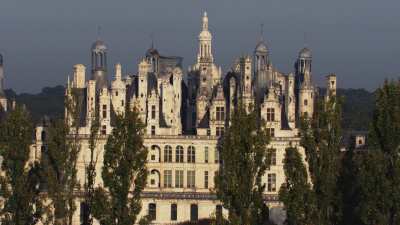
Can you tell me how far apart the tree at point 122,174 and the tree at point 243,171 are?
18.9ft

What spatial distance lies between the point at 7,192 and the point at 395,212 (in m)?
22.5

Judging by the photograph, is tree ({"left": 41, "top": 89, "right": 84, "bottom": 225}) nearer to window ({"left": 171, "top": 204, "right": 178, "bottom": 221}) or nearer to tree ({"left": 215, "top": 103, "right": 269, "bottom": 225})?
tree ({"left": 215, "top": 103, "right": 269, "bottom": 225})

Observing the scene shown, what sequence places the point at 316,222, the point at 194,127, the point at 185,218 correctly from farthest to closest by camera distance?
the point at 194,127, the point at 185,218, the point at 316,222

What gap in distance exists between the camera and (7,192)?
257ft

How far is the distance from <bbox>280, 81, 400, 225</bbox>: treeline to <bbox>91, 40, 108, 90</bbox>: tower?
32.6 metres

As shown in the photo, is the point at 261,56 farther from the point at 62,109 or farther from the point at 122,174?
the point at 62,109

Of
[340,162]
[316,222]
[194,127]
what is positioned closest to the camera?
[316,222]

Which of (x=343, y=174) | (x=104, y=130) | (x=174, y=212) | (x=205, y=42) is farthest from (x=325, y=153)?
(x=205, y=42)

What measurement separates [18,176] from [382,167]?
21.5m

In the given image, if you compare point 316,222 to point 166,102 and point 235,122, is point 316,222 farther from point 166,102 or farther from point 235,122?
point 166,102

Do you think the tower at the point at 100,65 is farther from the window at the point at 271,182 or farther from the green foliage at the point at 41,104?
the green foliage at the point at 41,104

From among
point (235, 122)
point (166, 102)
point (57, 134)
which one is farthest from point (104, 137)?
point (235, 122)

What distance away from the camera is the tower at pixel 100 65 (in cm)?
10519

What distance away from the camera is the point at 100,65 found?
10738cm
